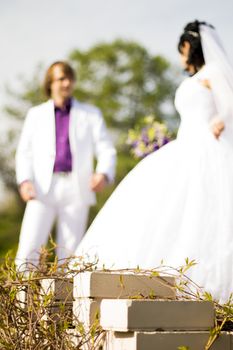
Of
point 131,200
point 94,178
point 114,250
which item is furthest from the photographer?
point 94,178

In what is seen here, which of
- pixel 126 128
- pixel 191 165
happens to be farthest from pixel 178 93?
pixel 126 128

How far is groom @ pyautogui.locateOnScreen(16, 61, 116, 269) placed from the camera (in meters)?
6.91

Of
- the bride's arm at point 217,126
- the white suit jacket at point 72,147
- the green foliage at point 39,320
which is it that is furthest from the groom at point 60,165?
the green foliage at point 39,320

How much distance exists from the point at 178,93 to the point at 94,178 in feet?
5.64

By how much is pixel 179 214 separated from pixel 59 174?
2.58m

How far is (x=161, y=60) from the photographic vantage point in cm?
2833

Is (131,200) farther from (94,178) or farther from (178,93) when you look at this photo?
(94,178)

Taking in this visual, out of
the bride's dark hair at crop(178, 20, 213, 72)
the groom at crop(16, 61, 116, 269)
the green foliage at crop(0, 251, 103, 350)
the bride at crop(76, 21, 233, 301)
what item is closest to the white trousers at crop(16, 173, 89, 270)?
the groom at crop(16, 61, 116, 269)

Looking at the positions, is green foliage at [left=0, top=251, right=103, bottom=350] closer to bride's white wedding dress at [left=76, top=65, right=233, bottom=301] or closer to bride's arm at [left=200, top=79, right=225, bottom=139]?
bride's white wedding dress at [left=76, top=65, right=233, bottom=301]

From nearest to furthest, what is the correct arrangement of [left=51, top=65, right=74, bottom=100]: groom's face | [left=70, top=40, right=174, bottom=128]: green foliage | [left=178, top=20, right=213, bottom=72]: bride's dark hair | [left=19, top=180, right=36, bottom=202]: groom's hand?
1. [left=178, top=20, right=213, bottom=72]: bride's dark hair
2. [left=19, top=180, right=36, bottom=202]: groom's hand
3. [left=51, top=65, right=74, bottom=100]: groom's face
4. [left=70, top=40, right=174, bottom=128]: green foliage

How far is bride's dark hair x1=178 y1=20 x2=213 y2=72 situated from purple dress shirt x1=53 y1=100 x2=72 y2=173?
1787mm

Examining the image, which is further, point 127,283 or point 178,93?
point 178,93

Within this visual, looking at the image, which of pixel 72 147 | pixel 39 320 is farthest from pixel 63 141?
pixel 39 320

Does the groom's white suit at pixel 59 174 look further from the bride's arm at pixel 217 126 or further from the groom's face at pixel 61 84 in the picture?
the bride's arm at pixel 217 126
